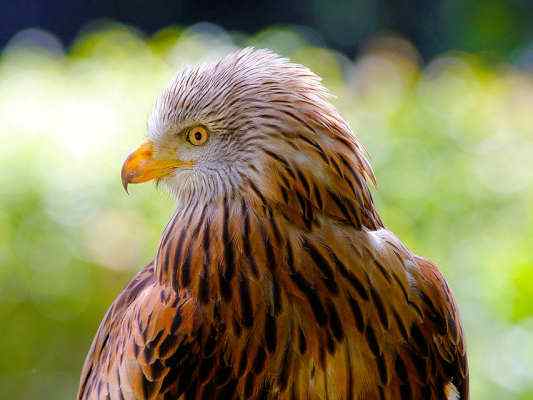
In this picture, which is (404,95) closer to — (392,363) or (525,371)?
(525,371)

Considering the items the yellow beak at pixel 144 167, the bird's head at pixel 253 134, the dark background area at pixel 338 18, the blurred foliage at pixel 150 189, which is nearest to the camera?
the bird's head at pixel 253 134

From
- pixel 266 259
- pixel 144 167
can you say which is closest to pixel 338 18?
pixel 144 167

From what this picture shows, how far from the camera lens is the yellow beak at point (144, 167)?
246 centimetres

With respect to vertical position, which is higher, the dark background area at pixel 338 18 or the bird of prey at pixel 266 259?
the dark background area at pixel 338 18

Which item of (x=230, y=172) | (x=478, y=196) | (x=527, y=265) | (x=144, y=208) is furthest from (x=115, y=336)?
(x=478, y=196)

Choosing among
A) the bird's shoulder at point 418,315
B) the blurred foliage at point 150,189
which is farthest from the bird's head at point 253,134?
the blurred foliage at point 150,189

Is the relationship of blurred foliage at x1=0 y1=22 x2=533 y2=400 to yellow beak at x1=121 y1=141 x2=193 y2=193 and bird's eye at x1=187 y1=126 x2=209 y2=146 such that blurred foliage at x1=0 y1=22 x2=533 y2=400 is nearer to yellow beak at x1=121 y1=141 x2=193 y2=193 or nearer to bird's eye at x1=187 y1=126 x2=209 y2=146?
yellow beak at x1=121 y1=141 x2=193 y2=193

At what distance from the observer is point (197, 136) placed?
2.39 m

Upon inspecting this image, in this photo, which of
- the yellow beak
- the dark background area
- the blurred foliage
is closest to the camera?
the yellow beak

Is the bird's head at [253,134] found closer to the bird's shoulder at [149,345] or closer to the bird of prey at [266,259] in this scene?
the bird of prey at [266,259]

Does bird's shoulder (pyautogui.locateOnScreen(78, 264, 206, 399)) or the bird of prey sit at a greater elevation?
the bird of prey

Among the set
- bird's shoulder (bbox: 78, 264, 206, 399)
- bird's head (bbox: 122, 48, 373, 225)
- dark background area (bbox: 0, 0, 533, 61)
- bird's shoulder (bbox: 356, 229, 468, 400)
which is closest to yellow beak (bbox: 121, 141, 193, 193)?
bird's head (bbox: 122, 48, 373, 225)

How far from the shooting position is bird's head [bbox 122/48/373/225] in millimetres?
2332

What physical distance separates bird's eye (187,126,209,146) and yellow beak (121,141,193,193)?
9 centimetres
